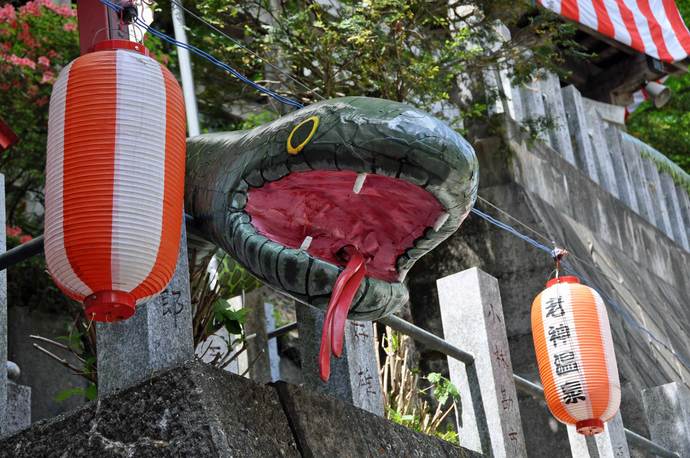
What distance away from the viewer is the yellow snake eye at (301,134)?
11.3 feet

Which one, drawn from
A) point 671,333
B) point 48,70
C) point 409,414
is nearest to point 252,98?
point 48,70

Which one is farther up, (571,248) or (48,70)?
(48,70)

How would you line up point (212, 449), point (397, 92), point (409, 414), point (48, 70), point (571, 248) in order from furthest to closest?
1. point (571, 248)
2. point (48, 70)
3. point (397, 92)
4. point (409, 414)
5. point (212, 449)

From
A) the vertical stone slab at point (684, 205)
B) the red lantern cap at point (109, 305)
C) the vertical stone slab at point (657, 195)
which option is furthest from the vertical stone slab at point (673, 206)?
the red lantern cap at point (109, 305)

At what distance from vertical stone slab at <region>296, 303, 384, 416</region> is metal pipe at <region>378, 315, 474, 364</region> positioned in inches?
5.2

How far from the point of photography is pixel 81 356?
16.1 feet

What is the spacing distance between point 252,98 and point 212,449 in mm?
11004

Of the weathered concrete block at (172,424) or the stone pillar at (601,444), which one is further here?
the stone pillar at (601,444)

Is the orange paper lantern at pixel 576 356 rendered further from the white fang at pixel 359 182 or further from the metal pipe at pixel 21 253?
the metal pipe at pixel 21 253

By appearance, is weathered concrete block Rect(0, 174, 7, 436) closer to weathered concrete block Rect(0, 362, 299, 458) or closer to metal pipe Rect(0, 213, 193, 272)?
metal pipe Rect(0, 213, 193, 272)

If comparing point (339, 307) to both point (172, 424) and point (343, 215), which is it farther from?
point (172, 424)

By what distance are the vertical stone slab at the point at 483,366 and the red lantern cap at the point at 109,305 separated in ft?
11.3

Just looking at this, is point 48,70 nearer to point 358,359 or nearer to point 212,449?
point 358,359

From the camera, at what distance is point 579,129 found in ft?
46.9
